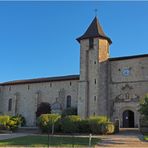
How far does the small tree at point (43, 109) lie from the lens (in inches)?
1662

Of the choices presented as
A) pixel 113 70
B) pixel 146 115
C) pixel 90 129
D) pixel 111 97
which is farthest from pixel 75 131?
pixel 113 70

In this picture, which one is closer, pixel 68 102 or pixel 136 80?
pixel 136 80

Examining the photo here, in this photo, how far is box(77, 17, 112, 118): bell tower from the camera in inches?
1422

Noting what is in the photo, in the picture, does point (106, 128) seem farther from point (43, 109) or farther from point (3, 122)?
point (43, 109)

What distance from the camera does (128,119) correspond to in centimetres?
3572

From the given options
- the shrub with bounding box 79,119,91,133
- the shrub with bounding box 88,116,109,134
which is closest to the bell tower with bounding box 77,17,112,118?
the shrub with bounding box 79,119,91,133

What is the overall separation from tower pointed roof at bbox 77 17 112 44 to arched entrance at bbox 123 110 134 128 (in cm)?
1069

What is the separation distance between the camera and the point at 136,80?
35844mm

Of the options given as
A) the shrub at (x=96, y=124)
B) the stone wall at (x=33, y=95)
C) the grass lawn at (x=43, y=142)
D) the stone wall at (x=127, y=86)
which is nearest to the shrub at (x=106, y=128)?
the shrub at (x=96, y=124)

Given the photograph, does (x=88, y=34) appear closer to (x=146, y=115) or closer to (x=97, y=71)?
(x=97, y=71)

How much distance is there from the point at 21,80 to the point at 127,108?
69.5 ft

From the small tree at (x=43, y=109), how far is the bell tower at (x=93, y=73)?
744 cm

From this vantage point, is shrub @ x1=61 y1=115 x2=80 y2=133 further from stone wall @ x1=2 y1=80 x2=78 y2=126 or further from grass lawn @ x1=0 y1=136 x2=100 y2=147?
stone wall @ x1=2 y1=80 x2=78 y2=126

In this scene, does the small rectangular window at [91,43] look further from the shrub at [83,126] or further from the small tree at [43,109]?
the shrub at [83,126]
